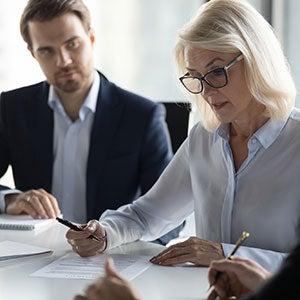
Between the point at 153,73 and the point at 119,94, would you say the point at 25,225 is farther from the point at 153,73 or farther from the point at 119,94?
the point at 153,73

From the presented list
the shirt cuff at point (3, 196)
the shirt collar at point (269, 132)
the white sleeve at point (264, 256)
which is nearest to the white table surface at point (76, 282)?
the white sleeve at point (264, 256)

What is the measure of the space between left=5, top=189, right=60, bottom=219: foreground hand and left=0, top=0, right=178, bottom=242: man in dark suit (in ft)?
1.30

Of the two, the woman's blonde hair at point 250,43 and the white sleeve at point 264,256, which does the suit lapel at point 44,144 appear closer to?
the woman's blonde hair at point 250,43

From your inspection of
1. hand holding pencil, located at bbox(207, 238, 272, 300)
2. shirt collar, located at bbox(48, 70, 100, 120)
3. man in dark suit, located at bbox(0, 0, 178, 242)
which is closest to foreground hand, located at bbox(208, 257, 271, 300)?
hand holding pencil, located at bbox(207, 238, 272, 300)

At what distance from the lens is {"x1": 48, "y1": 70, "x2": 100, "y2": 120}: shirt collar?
3309mm

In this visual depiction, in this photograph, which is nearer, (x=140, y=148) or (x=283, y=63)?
(x=283, y=63)

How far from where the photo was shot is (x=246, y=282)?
1.65 meters

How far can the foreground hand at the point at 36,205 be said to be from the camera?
280 centimetres

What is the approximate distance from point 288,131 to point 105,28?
2715 mm

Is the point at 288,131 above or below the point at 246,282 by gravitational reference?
above

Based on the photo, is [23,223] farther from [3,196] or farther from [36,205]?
[3,196]

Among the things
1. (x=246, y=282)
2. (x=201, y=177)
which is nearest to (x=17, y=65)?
(x=201, y=177)

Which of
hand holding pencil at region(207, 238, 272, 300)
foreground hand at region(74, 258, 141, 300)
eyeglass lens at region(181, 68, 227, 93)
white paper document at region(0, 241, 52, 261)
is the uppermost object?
eyeglass lens at region(181, 68, 227, 93)

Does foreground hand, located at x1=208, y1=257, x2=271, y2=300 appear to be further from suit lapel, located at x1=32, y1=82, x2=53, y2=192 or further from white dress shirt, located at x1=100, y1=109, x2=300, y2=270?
suit lapel, located at x1=32, y1=82, x2=53, y2=192
